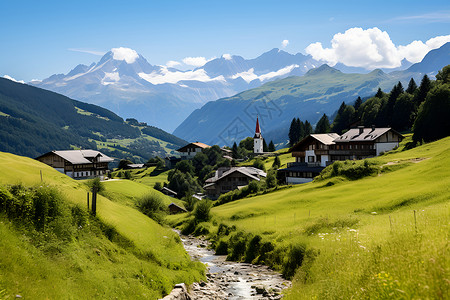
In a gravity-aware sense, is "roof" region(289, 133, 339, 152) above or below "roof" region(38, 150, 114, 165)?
above

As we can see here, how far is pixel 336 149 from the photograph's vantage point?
102125 millimetres

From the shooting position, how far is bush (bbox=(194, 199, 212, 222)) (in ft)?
226

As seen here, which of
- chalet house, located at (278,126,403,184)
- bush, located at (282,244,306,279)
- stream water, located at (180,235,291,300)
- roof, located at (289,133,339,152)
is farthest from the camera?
Answer: roof, located at (289,133,339,152)

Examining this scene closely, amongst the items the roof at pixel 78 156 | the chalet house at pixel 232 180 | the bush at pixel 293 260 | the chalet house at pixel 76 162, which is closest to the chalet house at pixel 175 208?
the chalet house at pixel 232 180

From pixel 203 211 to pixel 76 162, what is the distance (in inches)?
2539

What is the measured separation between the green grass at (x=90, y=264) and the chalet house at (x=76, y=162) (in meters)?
85.7

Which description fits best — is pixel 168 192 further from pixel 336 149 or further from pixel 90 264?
pixel 90 264

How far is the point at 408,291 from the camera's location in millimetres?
13172

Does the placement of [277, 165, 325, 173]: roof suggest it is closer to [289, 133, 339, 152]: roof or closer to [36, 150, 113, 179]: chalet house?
[289, 133, 339, 152]: roof

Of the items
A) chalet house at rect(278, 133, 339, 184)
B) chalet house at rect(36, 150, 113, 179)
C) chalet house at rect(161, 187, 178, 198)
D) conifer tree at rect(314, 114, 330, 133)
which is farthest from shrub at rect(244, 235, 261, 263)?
conifer tree at rect(314, 114, 330, 133)

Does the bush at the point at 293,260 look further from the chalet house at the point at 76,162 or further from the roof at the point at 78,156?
the roof at the point at 78,156

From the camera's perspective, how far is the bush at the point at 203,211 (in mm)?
68750

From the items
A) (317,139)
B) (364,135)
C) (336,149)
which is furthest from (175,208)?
(364,135)

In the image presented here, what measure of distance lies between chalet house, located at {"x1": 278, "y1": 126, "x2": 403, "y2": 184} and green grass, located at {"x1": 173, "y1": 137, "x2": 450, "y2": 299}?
20603 millimetres
